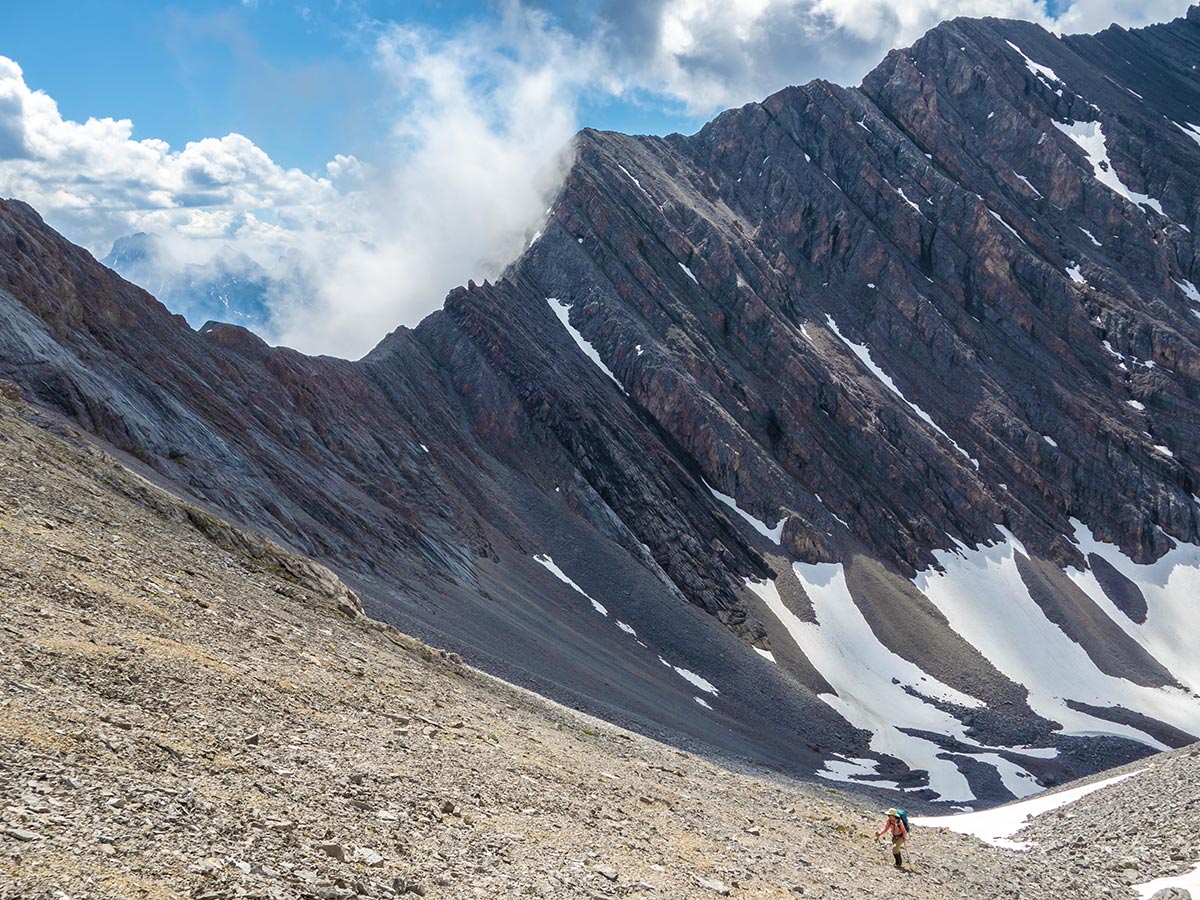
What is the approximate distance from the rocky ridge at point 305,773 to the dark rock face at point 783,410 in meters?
14.2

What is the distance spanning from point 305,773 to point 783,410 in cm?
9621

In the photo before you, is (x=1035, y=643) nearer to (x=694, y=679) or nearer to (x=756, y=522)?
(x=756, y=522)

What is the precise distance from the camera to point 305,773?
1320 centimetres

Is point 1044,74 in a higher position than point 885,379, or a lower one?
higher

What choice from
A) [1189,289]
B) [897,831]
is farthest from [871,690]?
[1189,289]

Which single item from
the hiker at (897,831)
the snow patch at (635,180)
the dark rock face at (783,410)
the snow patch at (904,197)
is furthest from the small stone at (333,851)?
the snow patch at (904,197)

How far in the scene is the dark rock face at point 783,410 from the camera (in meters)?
51.3

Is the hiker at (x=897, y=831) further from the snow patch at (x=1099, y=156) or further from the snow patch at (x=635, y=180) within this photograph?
the snow patch at (x=1099, y=156)

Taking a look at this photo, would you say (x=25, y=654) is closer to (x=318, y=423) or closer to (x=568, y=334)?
(x=318, y=423)

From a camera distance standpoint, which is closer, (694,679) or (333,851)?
(333,851)

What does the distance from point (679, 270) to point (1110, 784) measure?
91.8m

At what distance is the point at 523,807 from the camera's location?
15.5 metres

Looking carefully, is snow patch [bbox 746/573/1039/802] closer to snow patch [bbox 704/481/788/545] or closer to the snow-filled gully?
the snow-filled gully

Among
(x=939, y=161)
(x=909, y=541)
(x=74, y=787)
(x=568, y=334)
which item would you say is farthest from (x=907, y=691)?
(x=939, y=161)
